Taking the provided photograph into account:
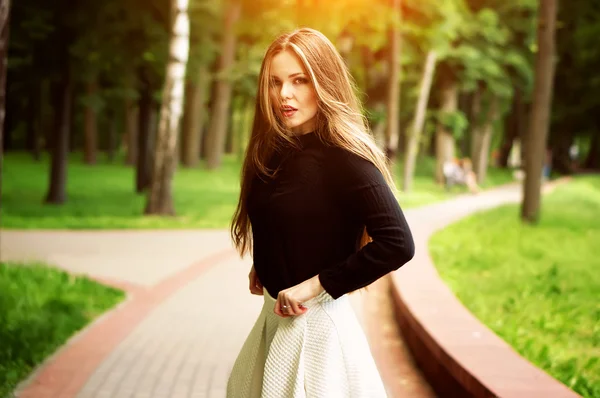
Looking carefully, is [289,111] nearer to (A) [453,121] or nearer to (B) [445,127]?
(A) [453,121]

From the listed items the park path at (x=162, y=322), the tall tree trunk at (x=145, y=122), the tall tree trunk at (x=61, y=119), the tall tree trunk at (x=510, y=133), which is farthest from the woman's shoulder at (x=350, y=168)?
the tall tree trunk at (x=510, y=133)

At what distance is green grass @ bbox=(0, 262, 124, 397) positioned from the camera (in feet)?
18.6

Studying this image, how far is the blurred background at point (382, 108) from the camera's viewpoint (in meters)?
9.18

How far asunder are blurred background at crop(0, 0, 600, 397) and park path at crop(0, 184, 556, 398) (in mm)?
693

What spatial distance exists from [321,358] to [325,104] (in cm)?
81

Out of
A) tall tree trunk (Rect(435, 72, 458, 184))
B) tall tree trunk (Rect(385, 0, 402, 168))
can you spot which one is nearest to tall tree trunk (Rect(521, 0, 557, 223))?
tall tree trunk (Rect(385, 0, 402, 168))

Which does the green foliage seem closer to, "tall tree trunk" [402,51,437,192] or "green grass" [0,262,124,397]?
"tall tree trunk" [402,51,437,192]

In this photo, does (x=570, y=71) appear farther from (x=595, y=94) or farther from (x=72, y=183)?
(x=72, y=183)

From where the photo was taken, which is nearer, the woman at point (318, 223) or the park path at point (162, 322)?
the woman at point (318, 223)

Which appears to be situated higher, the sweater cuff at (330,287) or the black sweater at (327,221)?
the black sweater at (327,221)

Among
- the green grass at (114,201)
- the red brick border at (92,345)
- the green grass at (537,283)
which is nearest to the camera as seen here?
the red brick border at (92,345)

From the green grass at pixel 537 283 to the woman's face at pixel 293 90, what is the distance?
3.33 metres

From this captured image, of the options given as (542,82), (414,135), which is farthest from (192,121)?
(542,82)

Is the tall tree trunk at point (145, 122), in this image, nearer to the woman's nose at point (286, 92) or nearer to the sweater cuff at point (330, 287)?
the woman's nose at point (286, 92)
